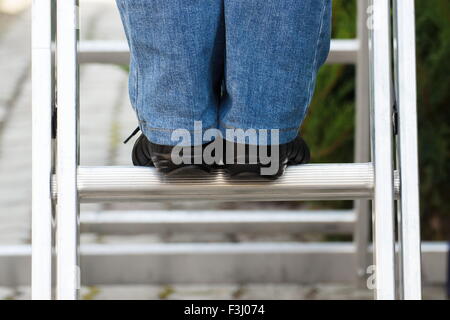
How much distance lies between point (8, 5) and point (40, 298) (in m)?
5.65

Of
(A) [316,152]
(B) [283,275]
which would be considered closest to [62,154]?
(B) [283,275]

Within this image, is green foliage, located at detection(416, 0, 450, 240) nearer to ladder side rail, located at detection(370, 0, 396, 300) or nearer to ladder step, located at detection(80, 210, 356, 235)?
ladder step, located at detection(80, 210, 356, 235)

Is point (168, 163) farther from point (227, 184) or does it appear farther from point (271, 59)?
point (271, 59)

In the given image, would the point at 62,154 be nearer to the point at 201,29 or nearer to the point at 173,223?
the point at 201,29

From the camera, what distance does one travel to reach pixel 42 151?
1174 mm

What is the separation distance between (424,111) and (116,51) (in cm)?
105

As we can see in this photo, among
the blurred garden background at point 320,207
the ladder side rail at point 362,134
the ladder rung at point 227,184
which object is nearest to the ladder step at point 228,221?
the blurred garden background at point 320,207

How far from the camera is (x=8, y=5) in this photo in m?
6.39

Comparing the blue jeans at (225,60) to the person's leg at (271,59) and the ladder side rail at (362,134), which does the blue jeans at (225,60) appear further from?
the ladder side rail at (362,134)

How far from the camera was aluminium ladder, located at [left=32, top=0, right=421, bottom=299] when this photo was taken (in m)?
1.15

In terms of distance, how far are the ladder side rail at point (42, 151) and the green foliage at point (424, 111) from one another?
1.53m

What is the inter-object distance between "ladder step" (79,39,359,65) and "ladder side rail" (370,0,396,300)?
3.17 feet

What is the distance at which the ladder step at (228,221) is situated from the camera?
255cm
